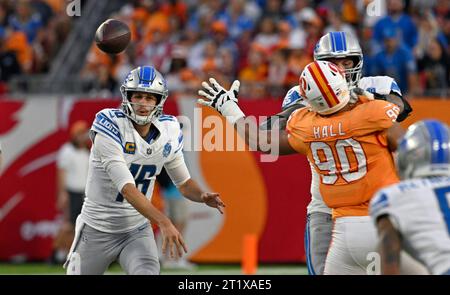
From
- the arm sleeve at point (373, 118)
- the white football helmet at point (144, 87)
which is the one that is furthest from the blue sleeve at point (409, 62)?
the arm sleeve at point (373, 118)

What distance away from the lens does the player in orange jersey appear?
599 cm

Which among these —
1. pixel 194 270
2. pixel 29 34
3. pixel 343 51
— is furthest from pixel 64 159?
pixel 343 51

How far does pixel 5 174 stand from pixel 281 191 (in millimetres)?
3681

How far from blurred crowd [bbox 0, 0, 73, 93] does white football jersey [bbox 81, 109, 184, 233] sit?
772 centimetres

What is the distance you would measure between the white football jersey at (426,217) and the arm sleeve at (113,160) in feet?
8.04

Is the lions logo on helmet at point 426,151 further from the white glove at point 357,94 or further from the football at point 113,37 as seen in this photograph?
the football at point 113,37

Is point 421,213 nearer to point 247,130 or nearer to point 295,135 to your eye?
point 295,135

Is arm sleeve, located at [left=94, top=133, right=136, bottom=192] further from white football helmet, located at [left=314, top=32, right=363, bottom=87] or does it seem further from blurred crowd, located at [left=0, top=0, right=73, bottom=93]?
blurred crowd, located at [left=0, top=0, right=73, bottom=93]

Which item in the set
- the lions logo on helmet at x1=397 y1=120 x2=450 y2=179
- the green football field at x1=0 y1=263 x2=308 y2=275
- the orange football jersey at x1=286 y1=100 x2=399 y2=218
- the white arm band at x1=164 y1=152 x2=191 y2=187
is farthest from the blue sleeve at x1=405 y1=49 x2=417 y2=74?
the lions logo on helmet at x1=397 y1=120 x2=450 y2=179

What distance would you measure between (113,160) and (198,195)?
0.71 meters

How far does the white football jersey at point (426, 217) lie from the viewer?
173 inches

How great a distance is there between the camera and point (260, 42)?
13703 mm

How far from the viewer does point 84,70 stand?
14.5 m

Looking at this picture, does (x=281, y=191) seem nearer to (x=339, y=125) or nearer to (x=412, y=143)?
(x=339, y=125)
